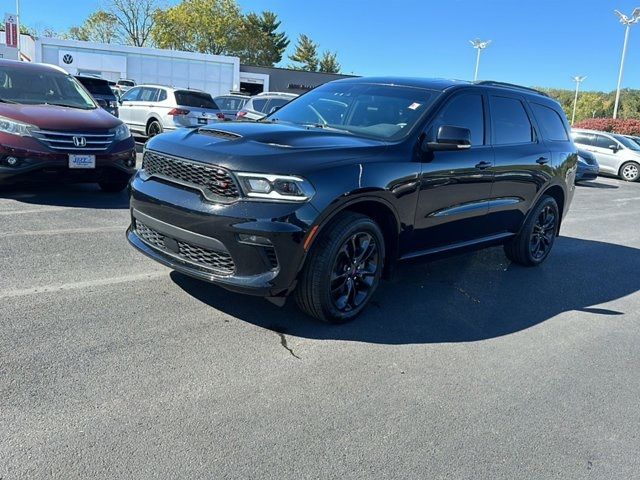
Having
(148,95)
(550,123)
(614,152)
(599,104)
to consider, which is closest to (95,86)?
(148,95)

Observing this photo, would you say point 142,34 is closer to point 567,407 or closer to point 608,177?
point 608,177

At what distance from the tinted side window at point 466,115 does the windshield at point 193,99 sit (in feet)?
35.6

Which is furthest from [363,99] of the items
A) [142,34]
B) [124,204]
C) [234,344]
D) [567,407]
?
[142,34]

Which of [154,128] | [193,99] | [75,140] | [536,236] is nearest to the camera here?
[536,236]

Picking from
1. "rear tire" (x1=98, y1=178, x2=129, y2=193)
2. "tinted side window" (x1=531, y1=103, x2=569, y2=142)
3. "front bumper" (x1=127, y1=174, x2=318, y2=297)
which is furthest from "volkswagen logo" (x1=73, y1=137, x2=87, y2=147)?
"tinted side window" (x1=531, y1=103, x2=569, y2=142)

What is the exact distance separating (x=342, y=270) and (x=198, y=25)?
2331 inches

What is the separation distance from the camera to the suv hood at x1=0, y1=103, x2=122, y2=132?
6672 mm

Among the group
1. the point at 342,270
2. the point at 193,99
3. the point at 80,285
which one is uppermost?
the point at 193,99

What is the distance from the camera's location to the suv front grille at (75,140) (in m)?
6.64

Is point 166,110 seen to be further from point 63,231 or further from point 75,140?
point 63,231

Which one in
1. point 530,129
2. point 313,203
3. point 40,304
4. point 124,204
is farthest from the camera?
point 124,204

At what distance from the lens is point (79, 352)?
331 centimetres

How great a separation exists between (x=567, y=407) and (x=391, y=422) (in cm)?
116

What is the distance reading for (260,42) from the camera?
64.9 metres
